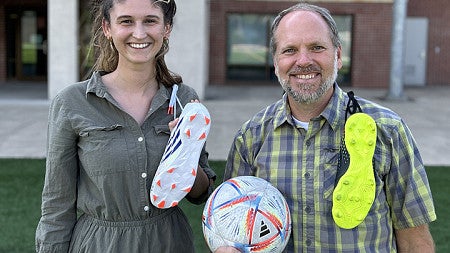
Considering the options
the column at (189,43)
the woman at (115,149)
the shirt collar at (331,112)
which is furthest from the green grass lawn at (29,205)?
the column at (189,43)

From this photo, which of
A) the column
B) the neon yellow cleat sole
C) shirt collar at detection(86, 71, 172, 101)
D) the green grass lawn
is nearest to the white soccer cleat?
shirt collar at detection(86, 71, 172, 101)

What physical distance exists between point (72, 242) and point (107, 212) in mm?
238

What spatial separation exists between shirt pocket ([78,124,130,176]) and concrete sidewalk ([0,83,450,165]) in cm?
645

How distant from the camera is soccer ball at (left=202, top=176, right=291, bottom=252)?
235 centimetres

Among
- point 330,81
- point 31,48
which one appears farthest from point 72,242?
point 31,48

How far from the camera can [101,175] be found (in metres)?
2.60

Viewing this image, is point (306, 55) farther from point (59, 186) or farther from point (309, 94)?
point (59, 186)

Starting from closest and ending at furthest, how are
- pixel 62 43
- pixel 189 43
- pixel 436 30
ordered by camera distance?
1. pixel 62 43
2. pixel 189 43
3. pixel 436 30

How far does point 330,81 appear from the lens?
99.0 inches

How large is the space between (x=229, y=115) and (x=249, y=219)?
1129 centimetres

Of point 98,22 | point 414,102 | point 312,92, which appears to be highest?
A: point 98,22

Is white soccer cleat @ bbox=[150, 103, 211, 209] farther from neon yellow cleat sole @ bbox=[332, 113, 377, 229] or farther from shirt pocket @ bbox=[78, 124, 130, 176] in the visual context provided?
neon yellow cleat sole @ bbox=[332, 113, 377, 229]

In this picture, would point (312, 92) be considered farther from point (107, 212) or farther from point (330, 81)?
point (107, 212)

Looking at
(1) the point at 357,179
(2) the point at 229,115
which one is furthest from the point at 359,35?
(1) the point at 357,179
